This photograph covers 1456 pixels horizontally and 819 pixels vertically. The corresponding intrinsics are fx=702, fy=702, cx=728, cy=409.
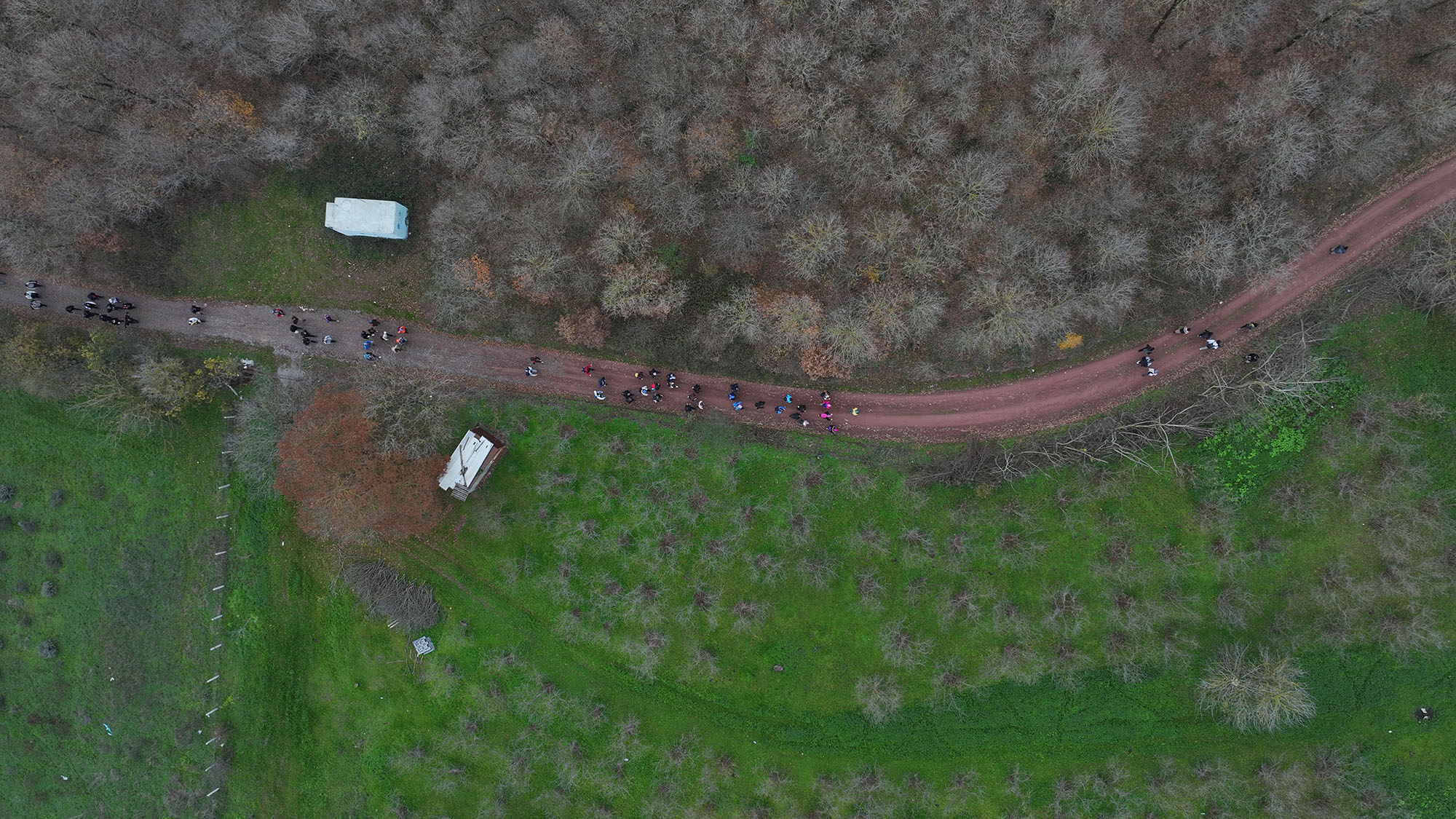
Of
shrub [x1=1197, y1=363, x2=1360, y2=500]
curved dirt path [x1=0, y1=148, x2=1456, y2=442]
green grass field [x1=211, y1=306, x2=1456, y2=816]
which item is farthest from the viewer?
curved dirt path [x1=0, y1=148, x2=1456, y2=442]

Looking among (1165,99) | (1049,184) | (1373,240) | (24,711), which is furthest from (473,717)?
(1373,240)

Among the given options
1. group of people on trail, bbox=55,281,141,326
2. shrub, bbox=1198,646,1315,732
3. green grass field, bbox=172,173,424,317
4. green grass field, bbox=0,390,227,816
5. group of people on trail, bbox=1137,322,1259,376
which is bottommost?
green grass field, bbox=0,390,227,816

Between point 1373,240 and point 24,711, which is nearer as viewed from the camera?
point 1373,240

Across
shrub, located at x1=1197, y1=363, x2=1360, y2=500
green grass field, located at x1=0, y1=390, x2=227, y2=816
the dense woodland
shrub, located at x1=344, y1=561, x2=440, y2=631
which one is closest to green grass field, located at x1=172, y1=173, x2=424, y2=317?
the dense woodland

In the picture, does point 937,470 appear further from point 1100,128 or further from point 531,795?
point 531,795

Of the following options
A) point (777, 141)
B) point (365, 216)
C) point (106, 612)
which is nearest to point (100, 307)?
point (365, 216)

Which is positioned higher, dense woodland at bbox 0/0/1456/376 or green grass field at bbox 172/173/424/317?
dense woodland at bbox 0/0/1456/376

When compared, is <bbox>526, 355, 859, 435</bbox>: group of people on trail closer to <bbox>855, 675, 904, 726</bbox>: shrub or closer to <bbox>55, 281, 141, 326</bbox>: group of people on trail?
<bbox>855, 675, 904, 726</bbox>: shrub
